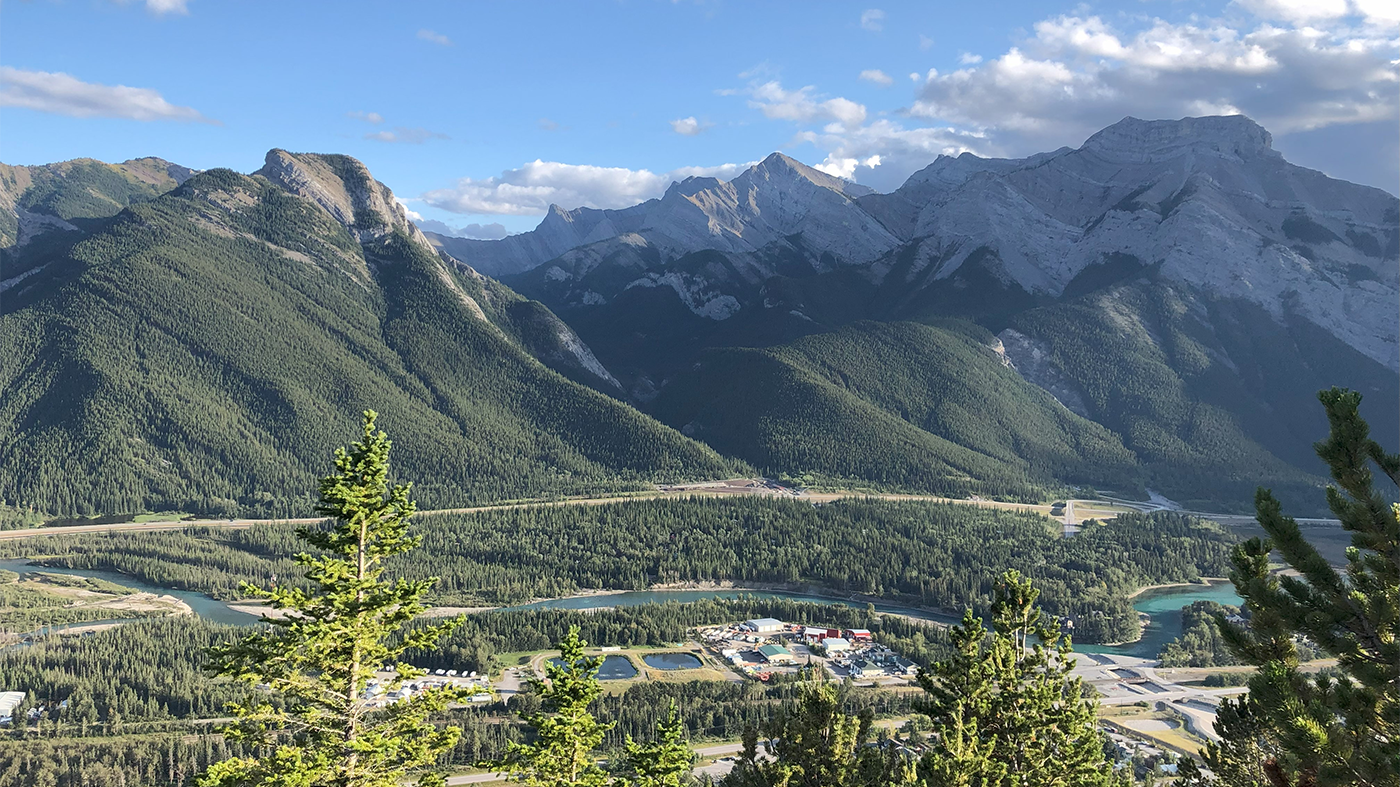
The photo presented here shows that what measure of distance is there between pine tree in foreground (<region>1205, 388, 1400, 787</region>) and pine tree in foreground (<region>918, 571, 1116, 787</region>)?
59.8 ft

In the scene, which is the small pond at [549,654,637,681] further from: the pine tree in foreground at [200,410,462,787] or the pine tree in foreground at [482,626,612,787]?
the pine tree in foreground at [200,410,462,787]

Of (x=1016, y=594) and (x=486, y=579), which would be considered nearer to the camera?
(x=1016, y=594)

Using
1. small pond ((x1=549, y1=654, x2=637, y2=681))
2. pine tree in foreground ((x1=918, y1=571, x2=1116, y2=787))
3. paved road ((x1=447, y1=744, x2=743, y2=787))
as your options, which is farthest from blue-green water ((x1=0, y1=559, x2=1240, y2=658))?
pine tree in foreground ((x1=918, y1=571, x2=1116, y2=787))

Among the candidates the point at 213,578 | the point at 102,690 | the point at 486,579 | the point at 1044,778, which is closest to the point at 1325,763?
the point at 1044,778

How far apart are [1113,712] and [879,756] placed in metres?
98.5

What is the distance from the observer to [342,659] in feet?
95.8

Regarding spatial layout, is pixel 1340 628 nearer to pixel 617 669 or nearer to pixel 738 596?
pixel 617 669

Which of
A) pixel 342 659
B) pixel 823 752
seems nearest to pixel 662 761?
pixel 823 752

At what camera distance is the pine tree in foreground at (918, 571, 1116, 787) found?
36.9m

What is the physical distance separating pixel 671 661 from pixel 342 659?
124m

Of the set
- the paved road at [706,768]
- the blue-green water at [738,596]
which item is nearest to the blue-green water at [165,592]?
the blue-green water at [738,596]

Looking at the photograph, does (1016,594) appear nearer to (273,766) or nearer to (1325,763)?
(1325,763)

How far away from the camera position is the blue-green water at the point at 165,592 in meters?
168

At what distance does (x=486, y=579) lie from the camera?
192 m
